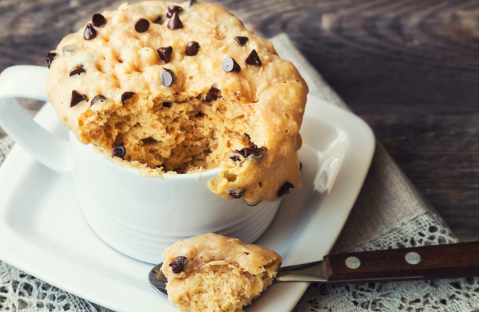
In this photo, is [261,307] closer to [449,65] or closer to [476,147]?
[476,147]

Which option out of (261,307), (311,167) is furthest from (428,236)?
(261,307)

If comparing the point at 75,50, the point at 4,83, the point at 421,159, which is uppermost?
the point at 75,50

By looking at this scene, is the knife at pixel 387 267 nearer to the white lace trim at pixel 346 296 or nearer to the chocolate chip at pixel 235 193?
the white lace trim at pixel 346 296

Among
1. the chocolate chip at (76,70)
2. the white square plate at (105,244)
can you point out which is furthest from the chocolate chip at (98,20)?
the white square plate at (105,244)

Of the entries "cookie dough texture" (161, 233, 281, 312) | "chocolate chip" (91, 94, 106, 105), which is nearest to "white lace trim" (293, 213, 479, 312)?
"cookie dough texture" (161, 233, 281, 312)

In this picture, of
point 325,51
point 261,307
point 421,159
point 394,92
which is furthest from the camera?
point 325,51

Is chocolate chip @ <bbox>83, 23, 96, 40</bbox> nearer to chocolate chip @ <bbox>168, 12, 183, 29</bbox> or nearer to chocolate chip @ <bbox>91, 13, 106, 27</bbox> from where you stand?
chocolate chip @ <bbox>91, 13, 106, 27</bbox>

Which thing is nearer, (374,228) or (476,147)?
(374,228)
